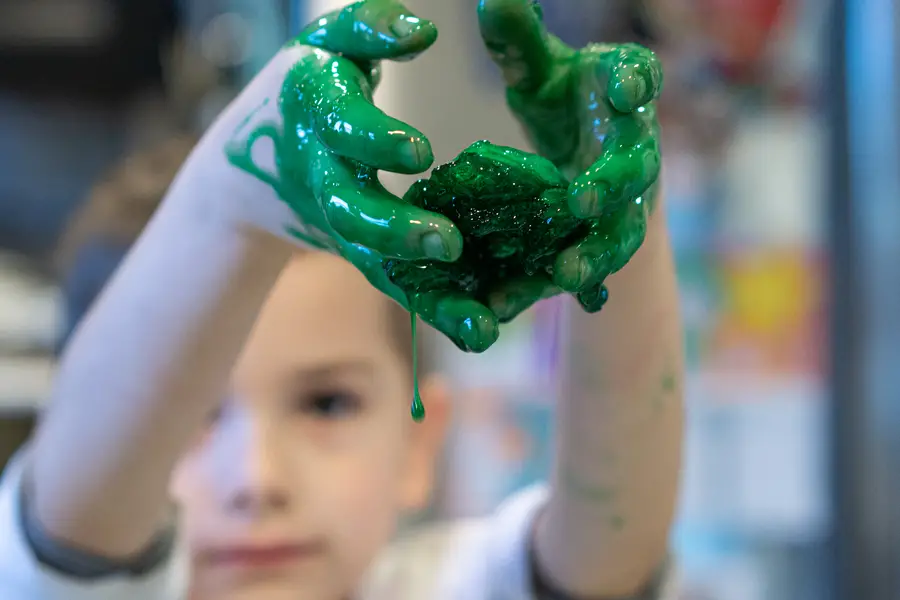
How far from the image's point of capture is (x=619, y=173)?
0.80 feet

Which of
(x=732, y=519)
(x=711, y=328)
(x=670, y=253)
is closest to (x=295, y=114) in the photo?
A: (x=670, y=253)

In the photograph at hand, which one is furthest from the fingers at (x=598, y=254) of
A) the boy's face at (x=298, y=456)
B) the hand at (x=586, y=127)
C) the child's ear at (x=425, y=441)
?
the child's ear at (x=425, y=441)

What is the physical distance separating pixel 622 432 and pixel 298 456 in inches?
8.5

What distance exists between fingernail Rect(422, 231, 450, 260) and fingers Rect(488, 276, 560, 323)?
0.11 feet

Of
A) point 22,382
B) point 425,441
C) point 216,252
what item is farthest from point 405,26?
point 22,382

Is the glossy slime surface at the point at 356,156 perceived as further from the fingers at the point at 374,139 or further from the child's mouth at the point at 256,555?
the child's mouth at the point at 256,555

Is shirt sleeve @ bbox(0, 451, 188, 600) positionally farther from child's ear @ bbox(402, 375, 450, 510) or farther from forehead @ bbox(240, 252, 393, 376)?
child's ear @ bbox(402, 375, 450, 510)

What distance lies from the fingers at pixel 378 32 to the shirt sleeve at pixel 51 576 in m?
0.28

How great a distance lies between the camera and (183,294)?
0.34 meters

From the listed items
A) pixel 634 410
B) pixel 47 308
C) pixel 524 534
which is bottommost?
pixel 47 308

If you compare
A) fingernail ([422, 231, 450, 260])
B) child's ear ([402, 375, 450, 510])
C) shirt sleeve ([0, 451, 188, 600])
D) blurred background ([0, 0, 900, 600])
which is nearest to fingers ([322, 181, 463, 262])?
fingernail ([422, 231, 450, 260])

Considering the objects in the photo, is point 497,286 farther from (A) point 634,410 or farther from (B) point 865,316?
(B) point 865,316

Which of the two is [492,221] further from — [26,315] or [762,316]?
[26,315]

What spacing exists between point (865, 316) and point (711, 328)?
22 centimetres
